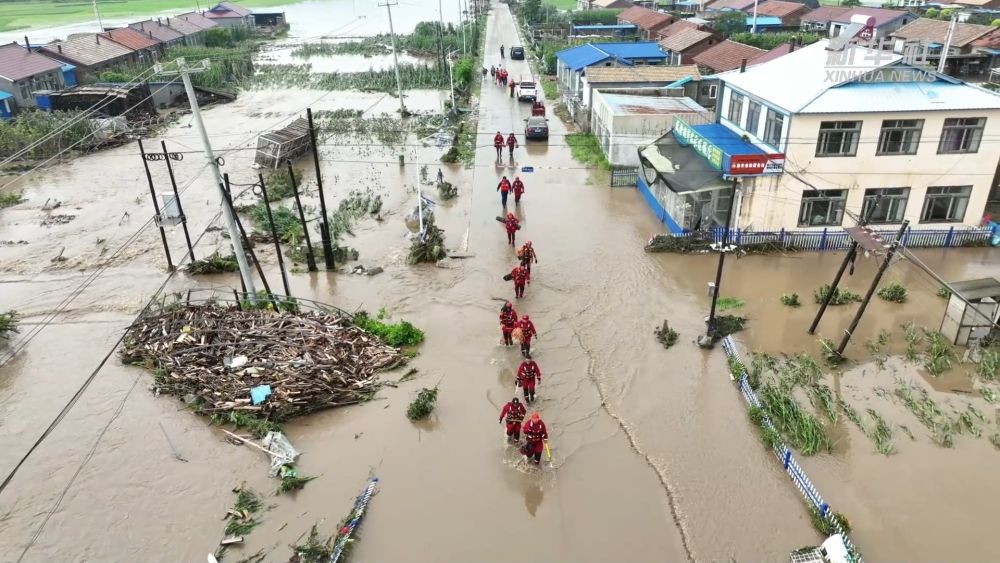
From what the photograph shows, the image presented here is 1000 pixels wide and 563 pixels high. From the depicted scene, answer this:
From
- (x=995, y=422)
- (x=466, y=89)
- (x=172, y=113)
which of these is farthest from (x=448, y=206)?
(x=172, y=113)

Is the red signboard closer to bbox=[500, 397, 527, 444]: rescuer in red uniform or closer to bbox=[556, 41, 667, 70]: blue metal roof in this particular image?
bbox=[500, 397, 527, 444]: rescuer in red uniform

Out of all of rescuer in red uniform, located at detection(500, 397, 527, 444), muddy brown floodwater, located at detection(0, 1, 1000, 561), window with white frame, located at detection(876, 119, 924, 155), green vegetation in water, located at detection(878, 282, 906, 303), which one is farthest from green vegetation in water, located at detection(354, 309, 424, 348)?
window with white frame, located at detection(876, 119, 924, 155)

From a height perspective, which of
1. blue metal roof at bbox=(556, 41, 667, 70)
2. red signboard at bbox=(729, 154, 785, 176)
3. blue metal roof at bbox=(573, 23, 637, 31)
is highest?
blue metal roof at bbox=(573, 23, 637, 31)

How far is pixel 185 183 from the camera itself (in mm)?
30422

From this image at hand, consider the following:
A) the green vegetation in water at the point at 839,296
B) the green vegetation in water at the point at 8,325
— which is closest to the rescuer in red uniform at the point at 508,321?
the green vegetation in water at the point at 839,296

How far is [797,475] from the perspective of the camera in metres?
11.7

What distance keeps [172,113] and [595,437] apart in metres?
44.2

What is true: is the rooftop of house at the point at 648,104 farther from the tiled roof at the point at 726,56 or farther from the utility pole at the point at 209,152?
the utility pole at the point at 209,152

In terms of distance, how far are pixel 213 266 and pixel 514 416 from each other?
1392 cm

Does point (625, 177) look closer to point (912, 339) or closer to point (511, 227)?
point (511, 227)

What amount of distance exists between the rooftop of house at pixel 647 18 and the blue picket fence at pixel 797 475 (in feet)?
206

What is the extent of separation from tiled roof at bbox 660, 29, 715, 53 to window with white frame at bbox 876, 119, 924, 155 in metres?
29.1

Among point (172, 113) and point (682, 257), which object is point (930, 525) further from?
point (172, 113)

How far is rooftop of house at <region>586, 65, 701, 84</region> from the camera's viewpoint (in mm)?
35053
